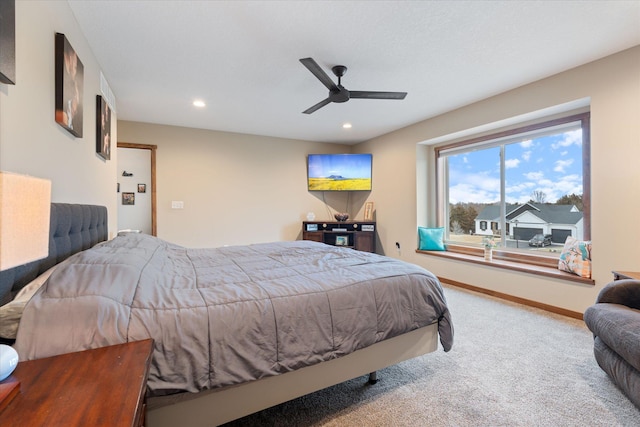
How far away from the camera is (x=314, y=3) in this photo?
1879 millimetres

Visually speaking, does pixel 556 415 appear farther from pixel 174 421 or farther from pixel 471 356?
pixel 174 421

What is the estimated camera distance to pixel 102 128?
2520 millimetres

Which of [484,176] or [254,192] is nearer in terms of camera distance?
Answer: [484,176]

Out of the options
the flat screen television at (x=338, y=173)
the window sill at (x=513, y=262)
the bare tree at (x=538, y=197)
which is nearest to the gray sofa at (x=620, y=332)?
the window sill at (x=513, y=262)

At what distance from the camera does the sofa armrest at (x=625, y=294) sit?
1804 millimetres

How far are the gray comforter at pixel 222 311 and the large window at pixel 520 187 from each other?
248 cm

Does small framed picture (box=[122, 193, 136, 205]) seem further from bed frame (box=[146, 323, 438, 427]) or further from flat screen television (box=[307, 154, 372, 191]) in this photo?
bed frame (box=[146, 323, 438, 427])

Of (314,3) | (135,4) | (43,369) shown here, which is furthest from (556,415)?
(135,4)

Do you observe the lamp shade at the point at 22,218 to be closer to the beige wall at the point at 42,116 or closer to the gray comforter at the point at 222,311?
the gray comforter at the point at 222,311

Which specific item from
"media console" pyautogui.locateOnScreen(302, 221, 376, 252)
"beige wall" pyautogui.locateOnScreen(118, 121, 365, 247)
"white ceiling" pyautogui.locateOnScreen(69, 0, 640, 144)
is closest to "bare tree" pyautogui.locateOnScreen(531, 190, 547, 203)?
"white ceiling" pyautogui.locateOnScreen(69, 0, 640, 144)

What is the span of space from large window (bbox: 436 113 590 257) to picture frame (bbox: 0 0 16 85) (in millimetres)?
4383

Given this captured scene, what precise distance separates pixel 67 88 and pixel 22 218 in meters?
1.56

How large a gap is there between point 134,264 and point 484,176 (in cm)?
435

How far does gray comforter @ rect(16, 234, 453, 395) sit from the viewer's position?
96 cm
